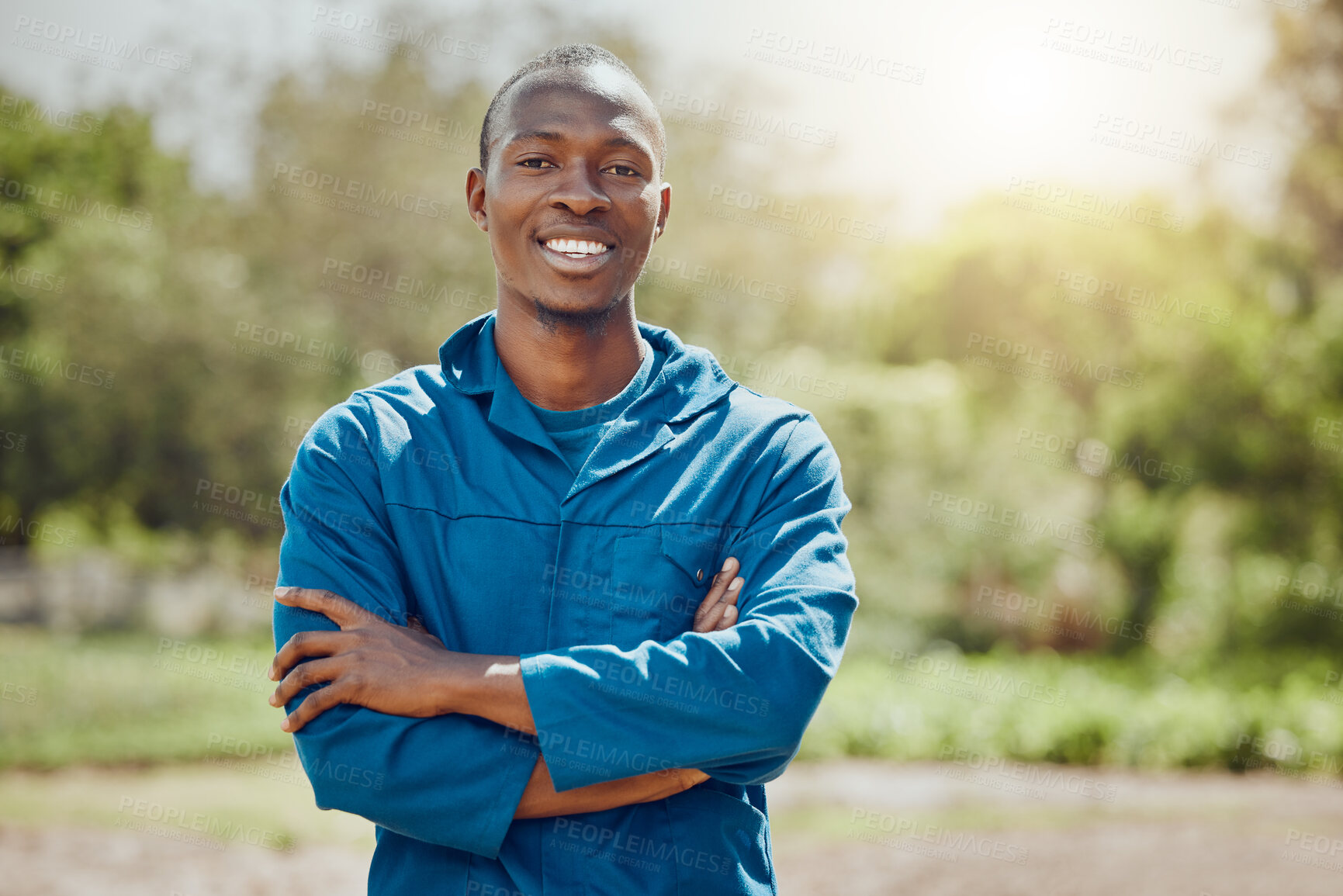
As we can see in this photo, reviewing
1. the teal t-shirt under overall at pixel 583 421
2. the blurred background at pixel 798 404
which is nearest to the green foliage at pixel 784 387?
the blurred background at pixel 798 404

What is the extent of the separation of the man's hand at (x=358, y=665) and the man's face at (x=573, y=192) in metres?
0.73

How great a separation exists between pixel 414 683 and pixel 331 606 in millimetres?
235

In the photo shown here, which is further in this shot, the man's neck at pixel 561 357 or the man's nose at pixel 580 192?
the man's neck at pixel 561 357

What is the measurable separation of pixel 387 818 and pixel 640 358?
108 centimetres

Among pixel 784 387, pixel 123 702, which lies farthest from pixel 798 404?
pixel 123 702

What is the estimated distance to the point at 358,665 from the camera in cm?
194

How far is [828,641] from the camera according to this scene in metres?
2.05

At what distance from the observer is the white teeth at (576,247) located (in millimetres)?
2158

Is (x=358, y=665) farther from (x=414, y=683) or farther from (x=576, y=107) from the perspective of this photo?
(x=576, y=107)

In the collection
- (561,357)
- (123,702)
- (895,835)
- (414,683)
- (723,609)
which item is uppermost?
(561,357)

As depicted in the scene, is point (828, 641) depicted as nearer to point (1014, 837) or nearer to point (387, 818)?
point (387, 818)

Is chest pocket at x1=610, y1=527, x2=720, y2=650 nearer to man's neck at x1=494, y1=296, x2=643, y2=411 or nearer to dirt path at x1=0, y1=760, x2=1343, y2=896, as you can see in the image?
man's neck at x1=494, y1=296, x2=643, y2=411

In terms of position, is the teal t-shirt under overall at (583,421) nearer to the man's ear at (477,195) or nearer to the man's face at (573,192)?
A: the man's face at (573,192)

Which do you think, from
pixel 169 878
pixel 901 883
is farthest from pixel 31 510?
pixel 901 883
